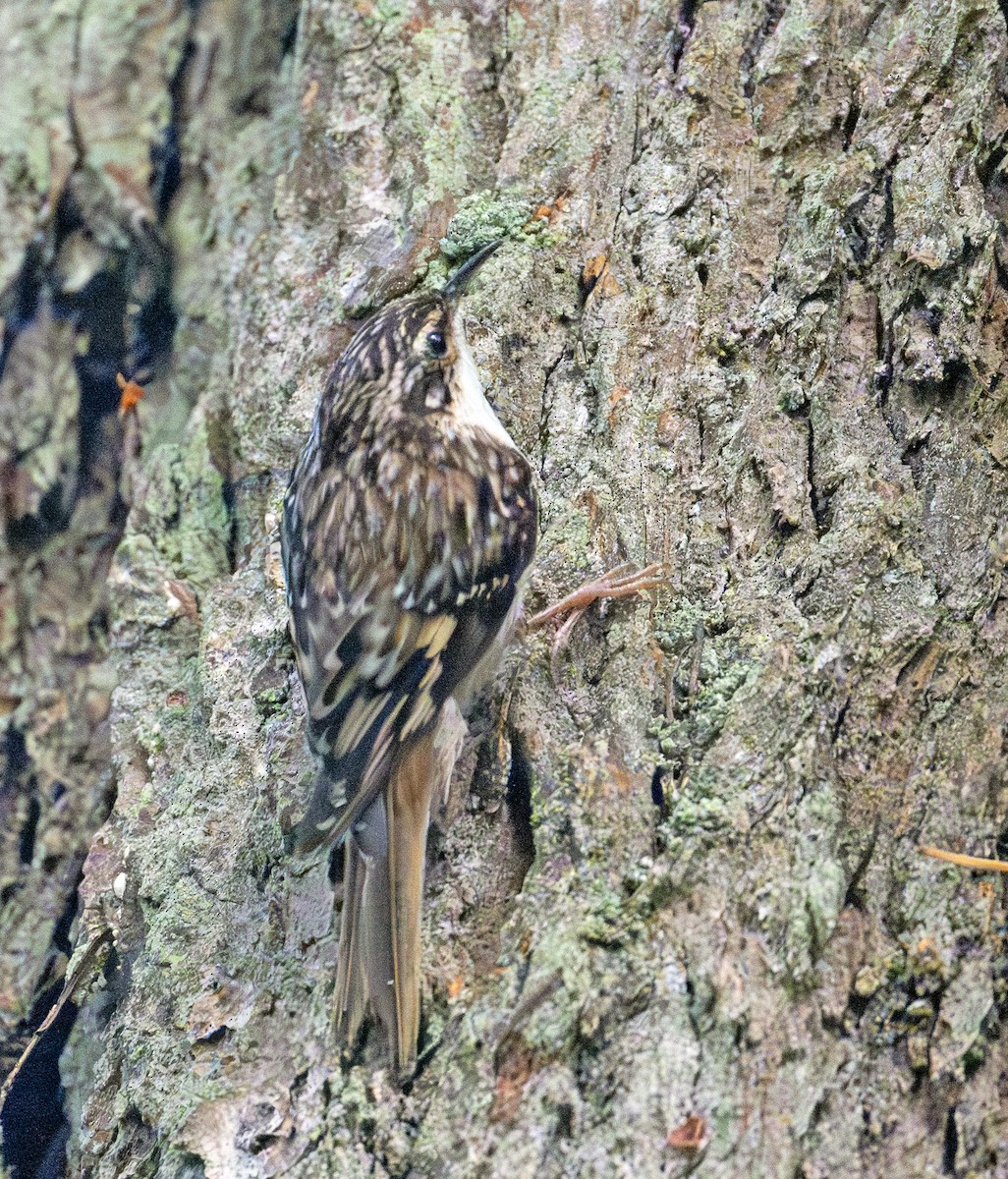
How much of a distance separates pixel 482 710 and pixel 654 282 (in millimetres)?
852

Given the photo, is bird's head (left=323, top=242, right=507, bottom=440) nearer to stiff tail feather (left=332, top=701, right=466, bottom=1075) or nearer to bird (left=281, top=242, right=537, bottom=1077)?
bird (left=281, top=242, right=537, bottom=1077)

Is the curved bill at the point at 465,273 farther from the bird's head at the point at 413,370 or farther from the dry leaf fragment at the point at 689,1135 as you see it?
the dry leaf fragment at the point at 689,1135

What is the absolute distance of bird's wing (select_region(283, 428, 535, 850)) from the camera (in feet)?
5.67

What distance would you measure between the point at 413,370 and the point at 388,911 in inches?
37.9

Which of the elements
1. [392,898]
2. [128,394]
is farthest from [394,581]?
[128,394]

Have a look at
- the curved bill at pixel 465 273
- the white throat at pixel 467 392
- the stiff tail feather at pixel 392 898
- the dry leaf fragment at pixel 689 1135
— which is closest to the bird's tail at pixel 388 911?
the stiff tail feather at pixel 392 898

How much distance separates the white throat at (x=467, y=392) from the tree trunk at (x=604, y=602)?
0.03m

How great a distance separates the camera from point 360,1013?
1.44 metres

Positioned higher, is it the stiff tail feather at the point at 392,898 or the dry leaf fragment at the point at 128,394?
the dry leaf fragment at the point at 128,394

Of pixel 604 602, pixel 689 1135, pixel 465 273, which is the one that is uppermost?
pixel 465 273

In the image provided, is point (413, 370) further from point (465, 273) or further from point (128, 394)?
point (128, 394)

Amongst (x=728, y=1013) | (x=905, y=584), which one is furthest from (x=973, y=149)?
(x=728, y=1013)

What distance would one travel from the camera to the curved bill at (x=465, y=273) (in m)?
2.00

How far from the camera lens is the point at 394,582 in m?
1.87
